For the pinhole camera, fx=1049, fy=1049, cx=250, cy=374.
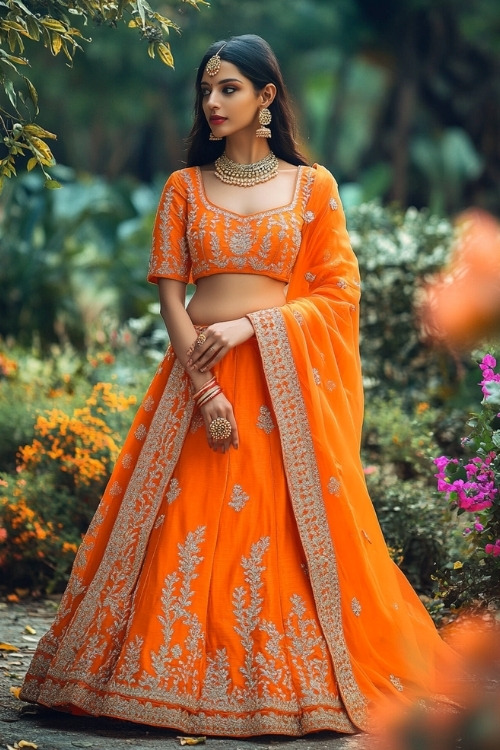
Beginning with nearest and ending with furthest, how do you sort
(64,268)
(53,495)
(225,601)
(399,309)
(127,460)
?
(225,601), (127,460), (53,495), (399,309), (64,268)

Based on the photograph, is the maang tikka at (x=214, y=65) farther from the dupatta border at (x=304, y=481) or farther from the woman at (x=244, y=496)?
the dupatta border at (x=304, y=481)

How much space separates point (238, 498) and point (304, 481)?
7.8 inches

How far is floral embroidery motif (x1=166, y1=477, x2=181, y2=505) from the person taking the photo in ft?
9.98

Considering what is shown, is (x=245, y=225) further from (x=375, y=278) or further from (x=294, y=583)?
(x=375, y=278)

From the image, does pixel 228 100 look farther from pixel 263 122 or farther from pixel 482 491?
pixel 482 491

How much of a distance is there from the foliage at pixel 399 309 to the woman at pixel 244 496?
12.9 feet

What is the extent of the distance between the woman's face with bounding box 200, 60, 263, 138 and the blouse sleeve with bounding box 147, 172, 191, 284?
0.23 meters

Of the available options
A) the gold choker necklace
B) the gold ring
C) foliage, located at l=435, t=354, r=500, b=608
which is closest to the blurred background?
foliage, located at l=435, t=354, r=500, b=608

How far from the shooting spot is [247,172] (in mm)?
3215

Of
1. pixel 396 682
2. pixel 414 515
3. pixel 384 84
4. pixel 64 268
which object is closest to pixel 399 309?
pixel 414 515

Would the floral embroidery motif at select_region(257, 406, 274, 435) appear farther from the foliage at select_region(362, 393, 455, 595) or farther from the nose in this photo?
the foliage at select_region(362, 393, 455, 595)

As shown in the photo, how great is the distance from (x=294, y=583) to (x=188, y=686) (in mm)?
411

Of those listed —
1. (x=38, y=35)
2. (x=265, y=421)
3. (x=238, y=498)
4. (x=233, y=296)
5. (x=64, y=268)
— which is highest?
(x=64, y=268)

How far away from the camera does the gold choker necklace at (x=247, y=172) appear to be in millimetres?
3211
